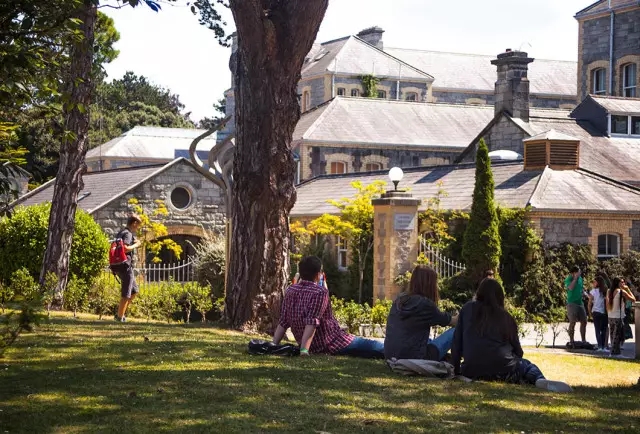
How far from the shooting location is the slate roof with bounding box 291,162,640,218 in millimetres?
27219

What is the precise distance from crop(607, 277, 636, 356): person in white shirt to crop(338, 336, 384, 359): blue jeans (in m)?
8.83

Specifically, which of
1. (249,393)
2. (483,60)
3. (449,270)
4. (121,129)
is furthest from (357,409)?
(121,129)

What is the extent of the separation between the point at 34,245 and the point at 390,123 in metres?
27.5

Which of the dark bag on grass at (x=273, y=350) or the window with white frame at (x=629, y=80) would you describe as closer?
the dark bag on grass at (x=273, y=350)

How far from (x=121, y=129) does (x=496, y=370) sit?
3101 inches

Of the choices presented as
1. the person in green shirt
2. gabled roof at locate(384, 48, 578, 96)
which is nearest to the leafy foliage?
the person in green shirt

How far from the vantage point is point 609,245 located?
27.8m

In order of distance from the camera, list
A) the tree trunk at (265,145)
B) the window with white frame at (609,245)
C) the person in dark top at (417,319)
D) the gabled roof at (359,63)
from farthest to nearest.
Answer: the gabled roof at (359,63) → the window with white frame at (609,245) → the tree trunk at (265,145) → the person in dark top at (417,319)

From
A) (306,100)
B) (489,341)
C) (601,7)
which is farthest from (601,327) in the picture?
(306,100)

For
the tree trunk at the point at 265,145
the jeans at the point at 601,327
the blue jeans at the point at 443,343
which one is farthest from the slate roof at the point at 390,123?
the blue jeans at the point at 443,343

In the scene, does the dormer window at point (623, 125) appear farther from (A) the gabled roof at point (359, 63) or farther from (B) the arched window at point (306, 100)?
(B) the arched window at point (306, 100)

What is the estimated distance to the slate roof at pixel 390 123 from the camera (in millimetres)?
45969

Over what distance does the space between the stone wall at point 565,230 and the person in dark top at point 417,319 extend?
17675 millimetres

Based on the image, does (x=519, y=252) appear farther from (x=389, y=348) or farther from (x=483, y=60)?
(x=483, y=60)
